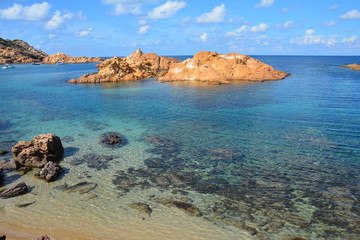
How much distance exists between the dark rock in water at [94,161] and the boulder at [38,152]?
1651mm

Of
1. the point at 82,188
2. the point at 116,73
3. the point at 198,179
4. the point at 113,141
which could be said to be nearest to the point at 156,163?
the point at 198,179

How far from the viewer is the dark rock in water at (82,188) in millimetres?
13446

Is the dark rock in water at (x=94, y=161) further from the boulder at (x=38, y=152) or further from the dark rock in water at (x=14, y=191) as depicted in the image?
the dark rock in water at (x=14, y=191)

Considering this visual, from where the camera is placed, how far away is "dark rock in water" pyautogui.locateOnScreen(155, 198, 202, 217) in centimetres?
1125

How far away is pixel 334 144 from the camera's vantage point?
18438mm

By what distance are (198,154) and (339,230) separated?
30.9ft

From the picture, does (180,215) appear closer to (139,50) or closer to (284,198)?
(284,198)

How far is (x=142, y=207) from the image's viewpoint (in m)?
11.7

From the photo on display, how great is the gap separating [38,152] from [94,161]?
13.1ft

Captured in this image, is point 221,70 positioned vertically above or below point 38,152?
above

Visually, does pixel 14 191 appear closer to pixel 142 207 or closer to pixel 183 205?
pixel 142 207

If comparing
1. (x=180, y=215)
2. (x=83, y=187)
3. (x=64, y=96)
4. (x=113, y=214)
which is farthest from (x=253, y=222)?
(x=64, y=96)

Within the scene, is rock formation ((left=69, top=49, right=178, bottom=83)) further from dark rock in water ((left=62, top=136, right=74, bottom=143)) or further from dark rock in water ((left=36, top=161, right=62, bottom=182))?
dark rock in water ((left=36, top=161, right=62, bottom=182))

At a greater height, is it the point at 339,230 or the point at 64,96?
the point at 64,96
